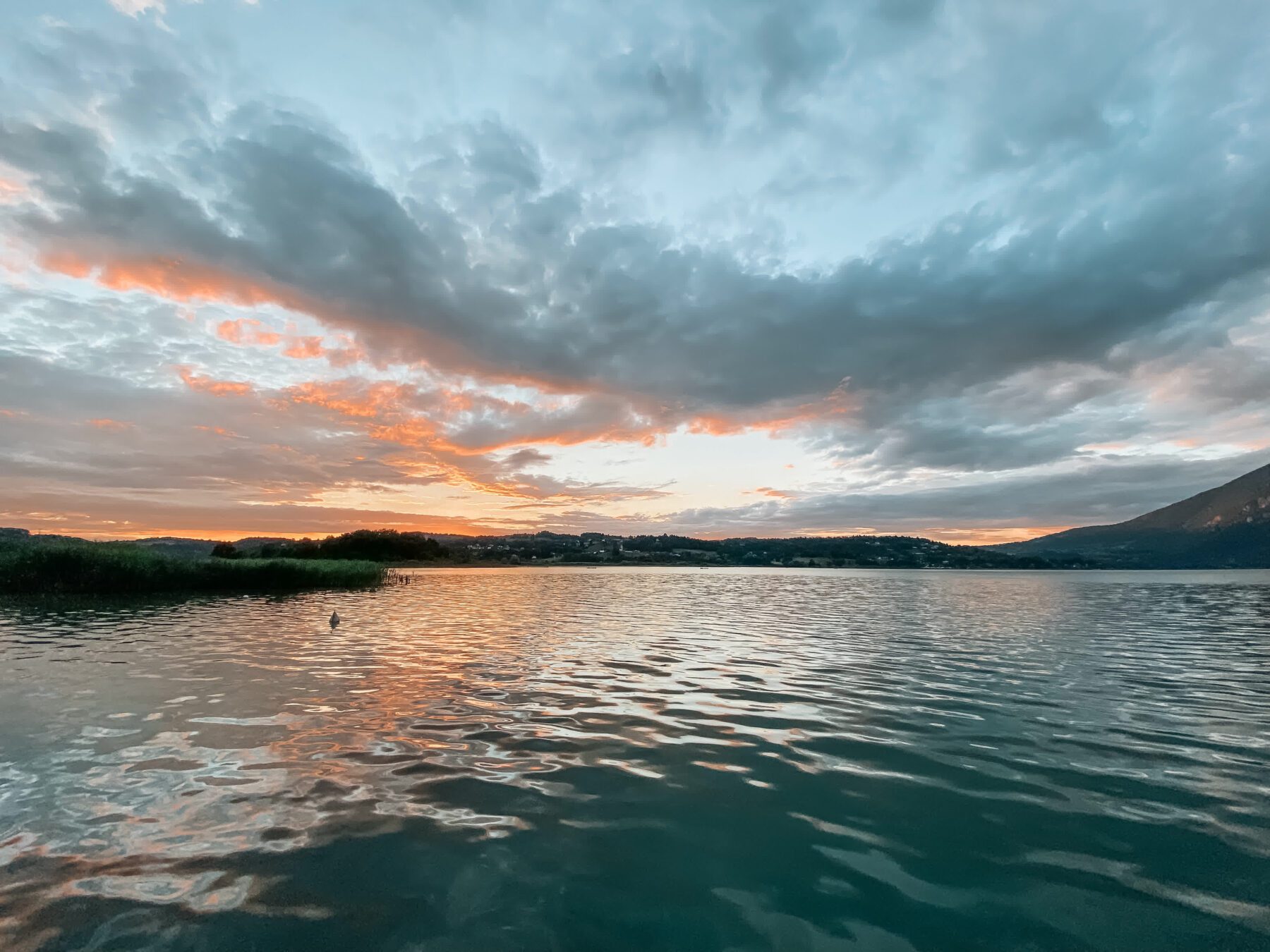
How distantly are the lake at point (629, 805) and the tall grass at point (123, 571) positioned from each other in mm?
36525

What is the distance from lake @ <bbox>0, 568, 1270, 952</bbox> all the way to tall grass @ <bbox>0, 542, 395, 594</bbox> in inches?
1438

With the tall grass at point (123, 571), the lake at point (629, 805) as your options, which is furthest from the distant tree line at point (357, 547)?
the lake at point (629, 805)

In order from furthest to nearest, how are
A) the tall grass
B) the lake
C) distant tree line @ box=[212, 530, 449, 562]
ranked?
1. distant tree line @ box=[212, 530, 449, 562]
2. the tall grass
3. the lake

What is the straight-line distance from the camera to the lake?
6.33m

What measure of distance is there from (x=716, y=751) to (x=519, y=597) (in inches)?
1932

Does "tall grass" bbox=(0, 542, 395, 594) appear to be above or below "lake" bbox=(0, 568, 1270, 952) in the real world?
above

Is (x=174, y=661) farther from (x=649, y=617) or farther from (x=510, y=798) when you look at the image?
(x=649, y=617)

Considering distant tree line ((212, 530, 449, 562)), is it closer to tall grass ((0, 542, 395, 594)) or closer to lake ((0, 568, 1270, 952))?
tall grass ((0, 542, 395, 594))

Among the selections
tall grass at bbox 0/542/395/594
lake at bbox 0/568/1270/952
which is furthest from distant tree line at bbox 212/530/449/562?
lake at bbox 0/568/1270/952

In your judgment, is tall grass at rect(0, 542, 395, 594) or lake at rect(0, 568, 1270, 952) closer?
lake at rect(0, 568, 1270, 952)

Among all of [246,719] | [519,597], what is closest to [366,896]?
[246,719]

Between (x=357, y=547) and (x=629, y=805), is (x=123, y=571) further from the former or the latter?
(x=357, y=547)

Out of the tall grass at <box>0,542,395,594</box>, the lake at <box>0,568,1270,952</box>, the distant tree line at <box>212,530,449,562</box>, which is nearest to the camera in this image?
the lake at <box>0,568,1270,952</box>

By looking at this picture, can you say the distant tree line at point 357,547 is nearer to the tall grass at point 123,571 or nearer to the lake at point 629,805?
the tall grass at point 123,571
